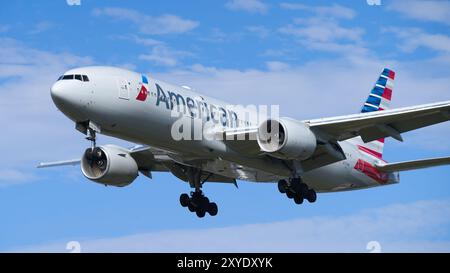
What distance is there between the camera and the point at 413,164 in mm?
44594

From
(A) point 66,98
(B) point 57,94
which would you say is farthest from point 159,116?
(B) point 57,94

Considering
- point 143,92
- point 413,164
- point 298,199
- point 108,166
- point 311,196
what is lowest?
point 298,199

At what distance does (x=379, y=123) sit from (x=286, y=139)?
433 cm

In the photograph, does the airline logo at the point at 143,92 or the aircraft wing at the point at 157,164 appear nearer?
the airline logo at the point at 143,92

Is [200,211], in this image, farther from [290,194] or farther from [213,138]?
[213,138]

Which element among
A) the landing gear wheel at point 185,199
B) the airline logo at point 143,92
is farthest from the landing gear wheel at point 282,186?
the airline logo at point 143,92

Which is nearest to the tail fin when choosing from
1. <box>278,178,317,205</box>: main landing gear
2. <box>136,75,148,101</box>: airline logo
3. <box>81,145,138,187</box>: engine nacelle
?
<box>278,178,317,205</box>: main landing gear

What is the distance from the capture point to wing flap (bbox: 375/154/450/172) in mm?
42844

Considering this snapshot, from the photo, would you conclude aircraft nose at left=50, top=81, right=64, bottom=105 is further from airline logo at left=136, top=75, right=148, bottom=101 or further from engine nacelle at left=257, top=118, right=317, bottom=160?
engine nacelle at left=257, top=118, right=317, bottom=160

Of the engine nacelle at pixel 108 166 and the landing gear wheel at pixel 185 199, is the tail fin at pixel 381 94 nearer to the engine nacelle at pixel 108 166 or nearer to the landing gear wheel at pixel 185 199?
the landing gear wheel at pixel 185 199

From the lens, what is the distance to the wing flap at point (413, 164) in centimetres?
4284

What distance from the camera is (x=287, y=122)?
40.6 metres

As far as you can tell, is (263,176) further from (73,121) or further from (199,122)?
(73,121)
